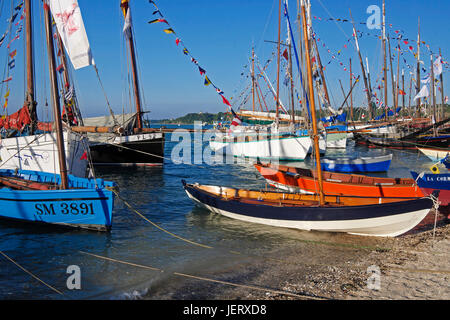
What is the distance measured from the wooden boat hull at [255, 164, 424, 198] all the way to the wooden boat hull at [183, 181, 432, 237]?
1794 millimetres

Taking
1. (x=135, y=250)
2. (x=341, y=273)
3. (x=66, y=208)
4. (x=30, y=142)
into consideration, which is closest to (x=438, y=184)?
(x=341, y=273)

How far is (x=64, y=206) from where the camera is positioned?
12023 mm

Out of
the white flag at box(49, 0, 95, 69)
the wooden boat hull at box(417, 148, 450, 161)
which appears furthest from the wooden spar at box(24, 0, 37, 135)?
the wooden boat hull at box(417, 148, 450, 161)

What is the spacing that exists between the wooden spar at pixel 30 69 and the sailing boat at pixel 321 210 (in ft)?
41.9

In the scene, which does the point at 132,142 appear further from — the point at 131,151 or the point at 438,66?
the point at 438,66

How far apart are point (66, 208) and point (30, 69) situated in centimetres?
1339

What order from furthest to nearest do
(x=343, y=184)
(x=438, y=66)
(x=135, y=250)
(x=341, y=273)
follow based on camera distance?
(x=438, y=66) → (x=343, y=184) → (x=135, y=250) → (x=341, y=273)

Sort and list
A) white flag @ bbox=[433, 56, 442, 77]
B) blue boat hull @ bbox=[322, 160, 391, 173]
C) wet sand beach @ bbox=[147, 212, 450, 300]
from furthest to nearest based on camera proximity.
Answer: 1. white flag @ bbox=[433, 56, 442, 77]
2. blue boat hull @ bbox=[322, 160, 391, 173]
3. wet sand beach @ bbox=[147, 212, 450, 300]

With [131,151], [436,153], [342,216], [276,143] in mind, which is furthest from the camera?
[276,143]

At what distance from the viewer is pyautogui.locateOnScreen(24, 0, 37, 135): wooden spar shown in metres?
20.6

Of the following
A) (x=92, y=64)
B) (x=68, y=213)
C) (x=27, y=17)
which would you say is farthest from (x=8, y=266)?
(x=27, y=17)

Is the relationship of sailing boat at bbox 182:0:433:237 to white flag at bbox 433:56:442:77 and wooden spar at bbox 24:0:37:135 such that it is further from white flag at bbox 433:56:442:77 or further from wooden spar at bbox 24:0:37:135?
white flag at bbox 433:56:442:77

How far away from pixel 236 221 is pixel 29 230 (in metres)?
8.08
